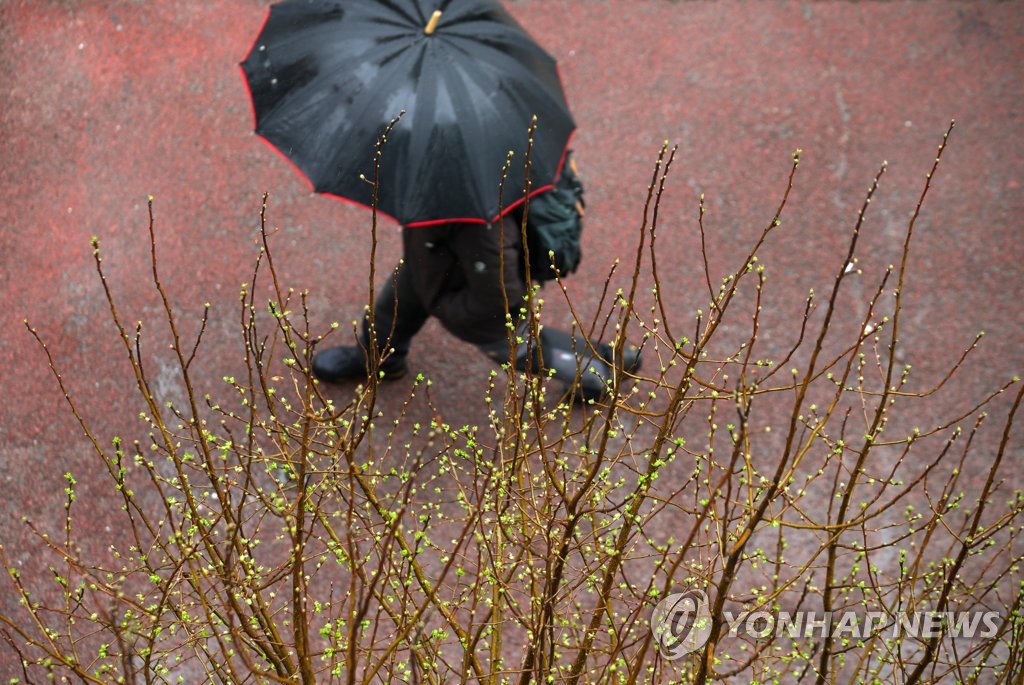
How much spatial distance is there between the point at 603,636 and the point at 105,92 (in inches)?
167

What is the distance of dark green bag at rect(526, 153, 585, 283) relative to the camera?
13.4 ft

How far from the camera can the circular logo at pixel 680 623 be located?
114 inches

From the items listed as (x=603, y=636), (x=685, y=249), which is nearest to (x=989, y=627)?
(x=603, y=636)

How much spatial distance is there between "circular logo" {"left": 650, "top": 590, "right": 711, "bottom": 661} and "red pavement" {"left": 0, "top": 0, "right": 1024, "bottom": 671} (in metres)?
2.08

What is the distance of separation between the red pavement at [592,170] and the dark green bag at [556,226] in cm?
139

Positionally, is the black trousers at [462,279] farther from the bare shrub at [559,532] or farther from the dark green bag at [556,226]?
the bare shrub at [559,532]

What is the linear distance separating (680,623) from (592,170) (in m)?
3.58

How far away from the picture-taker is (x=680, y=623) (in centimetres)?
316

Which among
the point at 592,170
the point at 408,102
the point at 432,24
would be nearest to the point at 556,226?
the point at 408,102

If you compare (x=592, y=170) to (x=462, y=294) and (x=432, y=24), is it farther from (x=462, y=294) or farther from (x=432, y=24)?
(x=432, y=24)

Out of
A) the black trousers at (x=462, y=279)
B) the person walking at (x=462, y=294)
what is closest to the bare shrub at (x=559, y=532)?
the person walking at (x=462, y=294)

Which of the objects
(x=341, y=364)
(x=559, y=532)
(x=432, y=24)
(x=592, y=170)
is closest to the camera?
(x=559, y=532)

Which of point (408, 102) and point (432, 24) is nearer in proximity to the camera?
point (408, 102)

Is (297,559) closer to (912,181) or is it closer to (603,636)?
(603,636)
